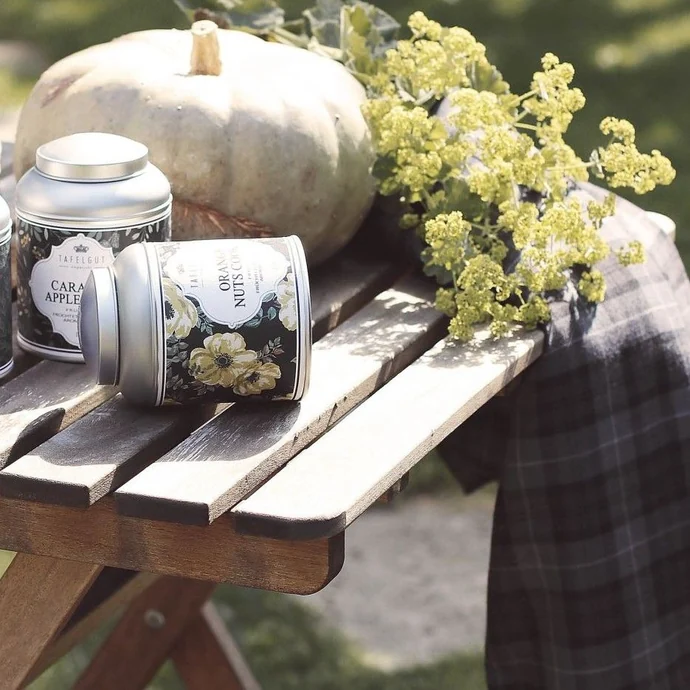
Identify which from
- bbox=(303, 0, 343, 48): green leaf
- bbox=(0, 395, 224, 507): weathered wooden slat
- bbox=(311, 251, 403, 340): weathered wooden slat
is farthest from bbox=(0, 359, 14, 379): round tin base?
bbox=(303, 0, 343, 48): green leaf

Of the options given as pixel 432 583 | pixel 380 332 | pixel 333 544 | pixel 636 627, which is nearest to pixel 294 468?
pixel 333 544

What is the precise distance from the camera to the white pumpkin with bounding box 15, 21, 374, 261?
1.29 m

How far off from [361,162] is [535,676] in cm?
61

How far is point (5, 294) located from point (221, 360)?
0.22 meters

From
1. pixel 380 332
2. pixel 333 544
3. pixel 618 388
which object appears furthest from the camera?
pixel 618 388

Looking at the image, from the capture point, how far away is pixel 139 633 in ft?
6.01

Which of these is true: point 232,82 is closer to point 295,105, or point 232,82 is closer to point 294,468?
point 295,105

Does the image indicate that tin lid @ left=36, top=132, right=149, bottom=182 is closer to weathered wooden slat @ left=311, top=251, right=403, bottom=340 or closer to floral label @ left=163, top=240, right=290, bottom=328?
floral label @ left=163, top=240, right=290, bottom=328

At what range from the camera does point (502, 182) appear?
A: 1332 millimetres

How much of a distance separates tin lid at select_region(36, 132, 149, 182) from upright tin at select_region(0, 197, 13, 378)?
54 millimetres

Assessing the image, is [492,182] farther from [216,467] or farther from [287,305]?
[216,467]

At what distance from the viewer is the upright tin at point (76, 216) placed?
1.12m

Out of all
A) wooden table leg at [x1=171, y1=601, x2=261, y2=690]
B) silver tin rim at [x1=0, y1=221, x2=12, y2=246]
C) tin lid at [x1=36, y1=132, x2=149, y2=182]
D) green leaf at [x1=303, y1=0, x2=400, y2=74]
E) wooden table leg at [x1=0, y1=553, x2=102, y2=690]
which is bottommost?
wooden table leg at [x1=171, y1=601, x2=261, y2=690]

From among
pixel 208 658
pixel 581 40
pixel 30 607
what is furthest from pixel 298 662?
pixel 581 40
